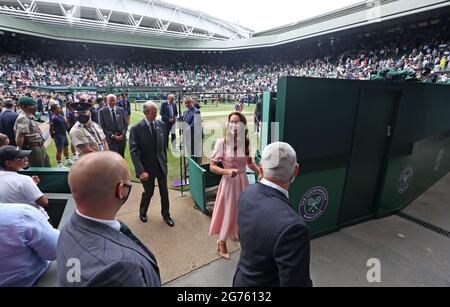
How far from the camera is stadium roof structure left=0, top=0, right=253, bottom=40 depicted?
111 feet

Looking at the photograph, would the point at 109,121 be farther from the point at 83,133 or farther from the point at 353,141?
the point at 353,141

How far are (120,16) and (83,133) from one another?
50734 millimetres

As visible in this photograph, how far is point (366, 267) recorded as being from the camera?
3.19 metres

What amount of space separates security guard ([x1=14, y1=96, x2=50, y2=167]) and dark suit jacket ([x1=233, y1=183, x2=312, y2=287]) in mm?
4763

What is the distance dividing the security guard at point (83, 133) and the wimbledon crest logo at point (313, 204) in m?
3.59

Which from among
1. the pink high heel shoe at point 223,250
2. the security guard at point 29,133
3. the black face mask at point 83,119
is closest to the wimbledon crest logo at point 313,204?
the pink high heel shoe at point 223,250

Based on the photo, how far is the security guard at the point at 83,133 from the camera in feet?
13.2

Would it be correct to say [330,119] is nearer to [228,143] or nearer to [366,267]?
→ [228,143]

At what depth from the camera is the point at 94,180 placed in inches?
43.8

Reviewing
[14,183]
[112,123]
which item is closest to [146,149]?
[14,183]

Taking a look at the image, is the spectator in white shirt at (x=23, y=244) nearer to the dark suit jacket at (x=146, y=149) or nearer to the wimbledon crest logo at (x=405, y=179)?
the dark suit jacket at (x=146, y=149)

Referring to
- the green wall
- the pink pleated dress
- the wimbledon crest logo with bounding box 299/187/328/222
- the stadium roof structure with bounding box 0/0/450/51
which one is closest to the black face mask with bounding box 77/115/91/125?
the pink pleated dress

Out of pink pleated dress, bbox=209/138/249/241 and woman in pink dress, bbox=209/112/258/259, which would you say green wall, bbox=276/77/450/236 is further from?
pink pleated dress, bbox=209/138/249/241
